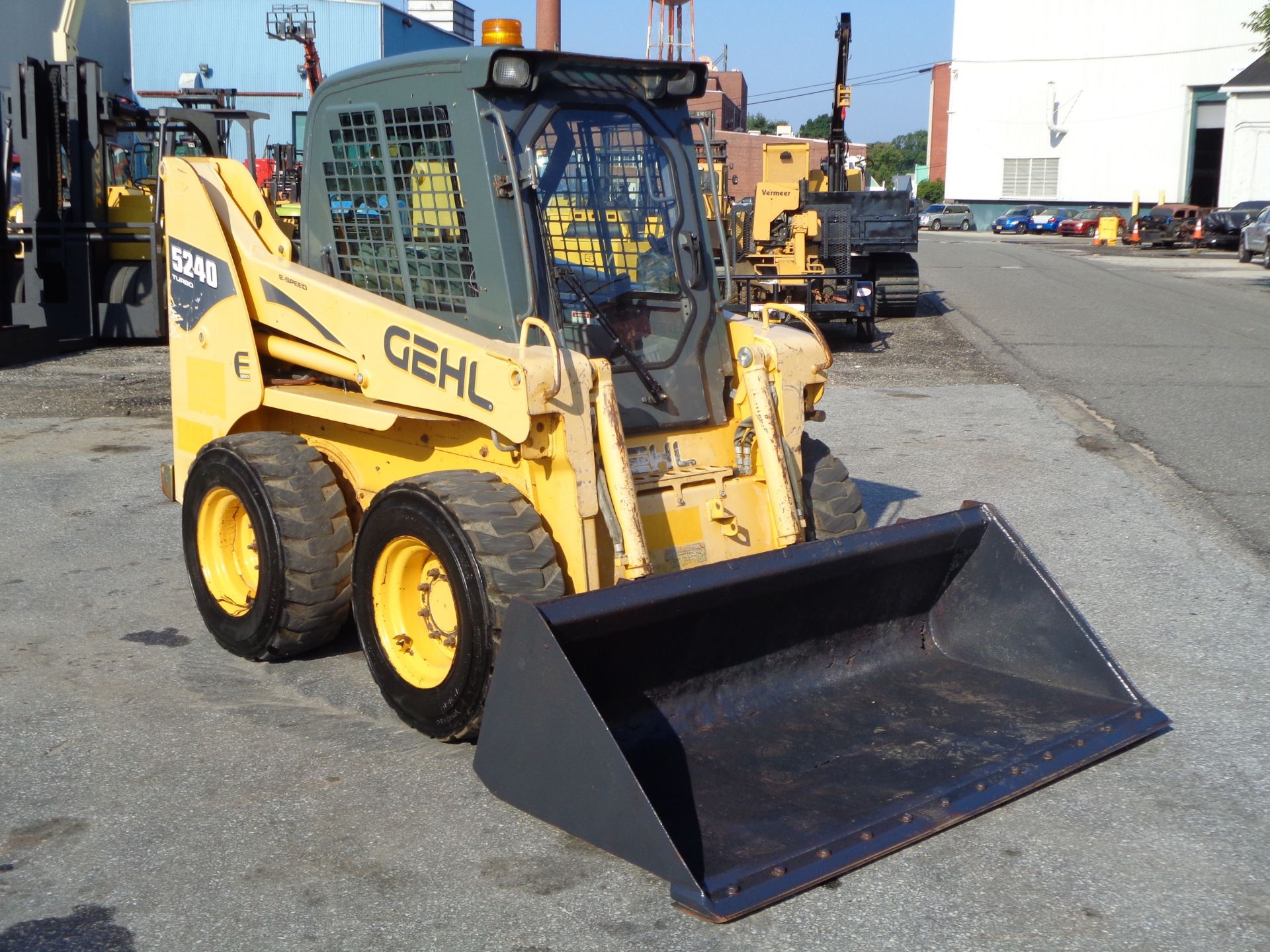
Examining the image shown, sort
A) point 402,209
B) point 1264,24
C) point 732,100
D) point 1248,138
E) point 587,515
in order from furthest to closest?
point 732,100
point 1248,138
point 1264,24
point 402,209
point 587,515

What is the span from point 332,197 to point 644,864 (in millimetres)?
3286

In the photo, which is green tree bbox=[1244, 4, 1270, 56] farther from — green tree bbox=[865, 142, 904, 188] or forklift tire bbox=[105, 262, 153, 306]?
green tree bbox=[865, 142, 904, 188]

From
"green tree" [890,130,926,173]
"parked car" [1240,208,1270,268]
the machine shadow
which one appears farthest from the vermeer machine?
"green tree" [890,130,926,173]

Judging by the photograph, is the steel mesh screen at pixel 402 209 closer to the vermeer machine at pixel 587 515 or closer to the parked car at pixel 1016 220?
the vermeer machine at pixel 587 515

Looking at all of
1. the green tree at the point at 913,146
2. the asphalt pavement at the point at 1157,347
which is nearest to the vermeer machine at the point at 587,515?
the asphalt pavement at the point at 1157,347

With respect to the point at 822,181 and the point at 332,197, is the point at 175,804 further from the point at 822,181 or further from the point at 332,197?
the point at 822,181

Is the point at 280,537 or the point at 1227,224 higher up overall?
the point at 1227,224

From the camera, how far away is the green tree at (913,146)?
13088cm

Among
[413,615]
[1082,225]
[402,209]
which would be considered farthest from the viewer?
[1082,225]

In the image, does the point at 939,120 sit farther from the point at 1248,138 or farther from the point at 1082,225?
the point at 1248,138

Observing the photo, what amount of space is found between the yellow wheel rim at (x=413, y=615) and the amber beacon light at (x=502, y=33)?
76.5 inches

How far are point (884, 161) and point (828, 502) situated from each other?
395 ft

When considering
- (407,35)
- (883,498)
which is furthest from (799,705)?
(407,35)

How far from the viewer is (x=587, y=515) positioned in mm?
4496
